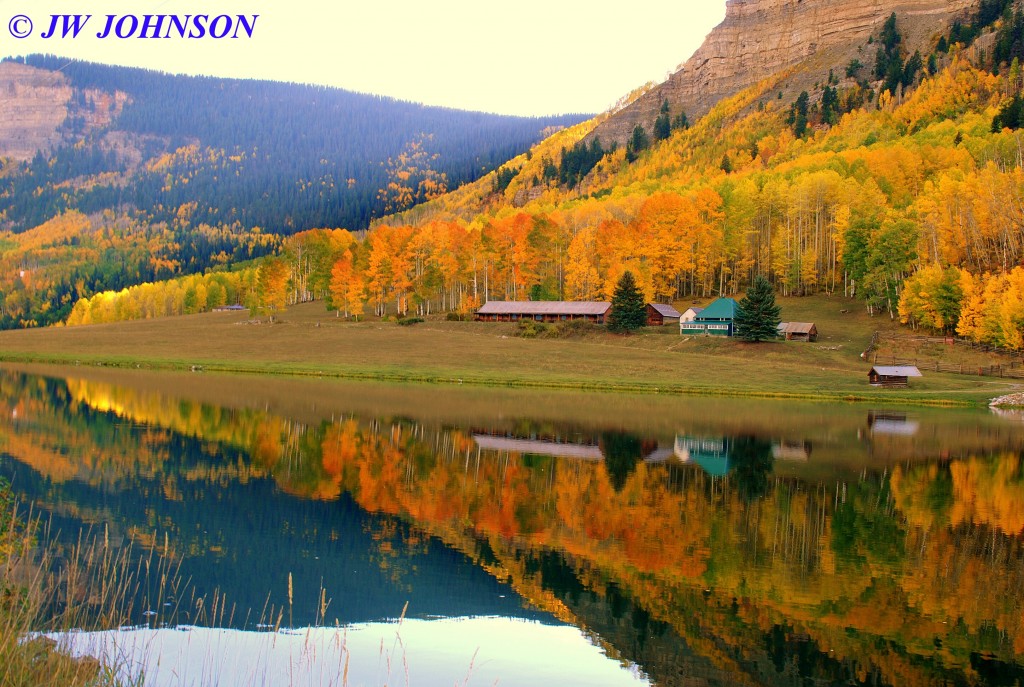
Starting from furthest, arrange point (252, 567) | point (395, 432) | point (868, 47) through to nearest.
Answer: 1. point (868, 47)
2. point (395, 432)
3. point (252, 567)

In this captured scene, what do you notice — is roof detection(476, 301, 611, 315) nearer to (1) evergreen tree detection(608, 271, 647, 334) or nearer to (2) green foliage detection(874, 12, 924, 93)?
(1) evergreen tree detection(608, 271, 647, 334)

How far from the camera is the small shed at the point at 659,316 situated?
95812 mm

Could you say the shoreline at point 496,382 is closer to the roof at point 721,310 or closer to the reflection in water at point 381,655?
the roof at point 721,310

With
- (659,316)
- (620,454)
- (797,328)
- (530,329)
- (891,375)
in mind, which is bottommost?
(891,375)

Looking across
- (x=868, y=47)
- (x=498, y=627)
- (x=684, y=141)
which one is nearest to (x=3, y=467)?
(x=498, y=627)

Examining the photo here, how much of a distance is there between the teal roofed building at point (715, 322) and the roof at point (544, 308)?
418 inches

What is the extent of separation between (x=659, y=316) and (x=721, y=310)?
7.47 m

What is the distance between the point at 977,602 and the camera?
62.7 ft

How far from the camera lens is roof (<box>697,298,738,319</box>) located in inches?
3546

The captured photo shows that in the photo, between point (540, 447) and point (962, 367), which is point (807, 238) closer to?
point (962, 367)

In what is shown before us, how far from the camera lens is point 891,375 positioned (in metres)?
67.9

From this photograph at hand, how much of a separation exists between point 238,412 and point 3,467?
19.4 m

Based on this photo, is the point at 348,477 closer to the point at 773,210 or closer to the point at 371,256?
the point at 371,256

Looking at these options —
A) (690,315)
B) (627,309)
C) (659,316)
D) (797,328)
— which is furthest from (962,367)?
(627,309)
